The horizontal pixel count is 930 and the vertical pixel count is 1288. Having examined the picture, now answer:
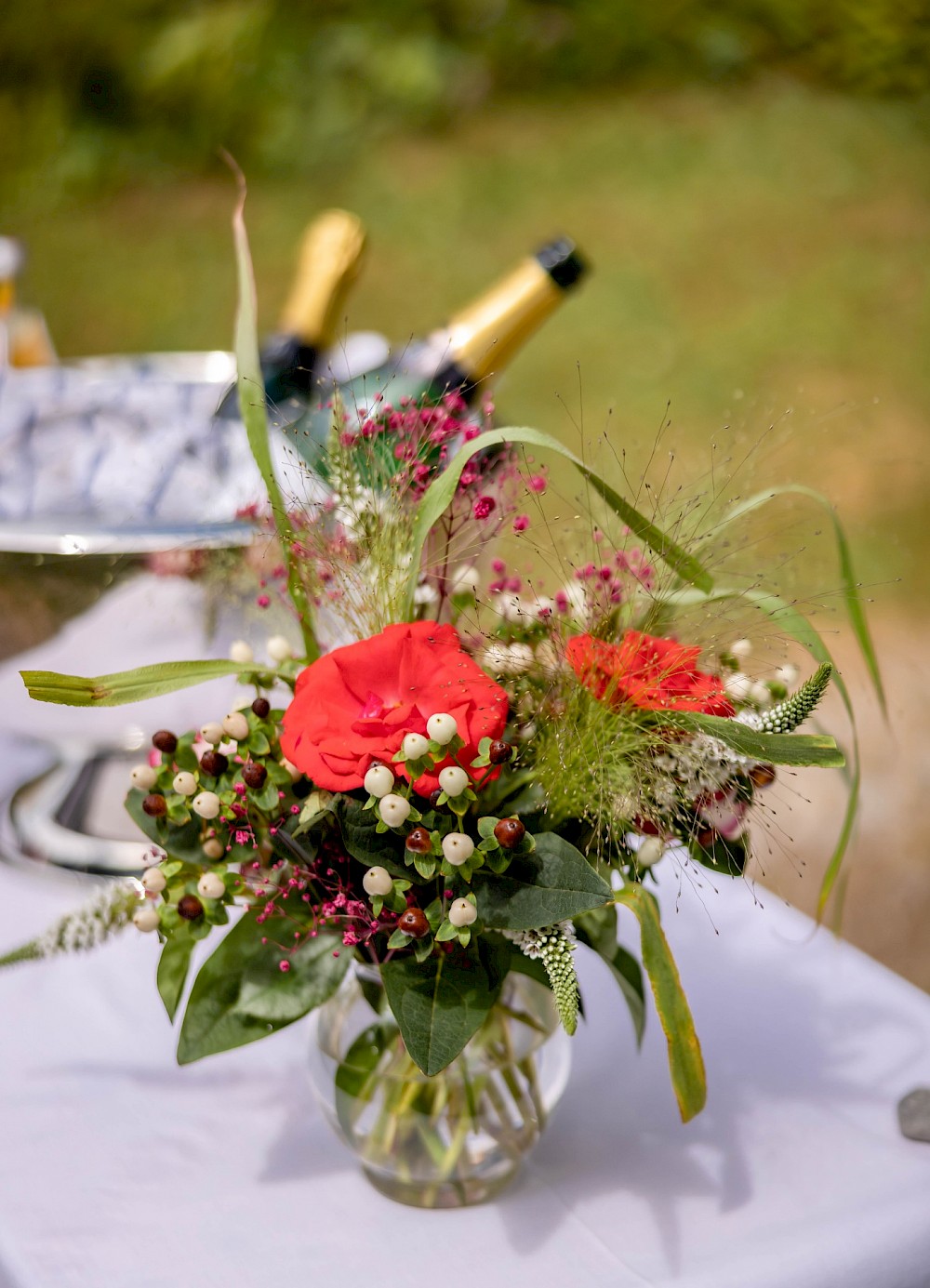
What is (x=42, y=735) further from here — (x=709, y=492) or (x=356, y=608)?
(x=709, y=492)

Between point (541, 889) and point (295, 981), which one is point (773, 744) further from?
point (295, 981)

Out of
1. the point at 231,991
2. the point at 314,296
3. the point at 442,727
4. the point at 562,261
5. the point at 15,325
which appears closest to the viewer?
the point at 442,727

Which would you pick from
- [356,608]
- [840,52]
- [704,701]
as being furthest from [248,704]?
[840,52]

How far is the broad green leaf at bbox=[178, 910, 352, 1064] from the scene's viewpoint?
500 millimetres

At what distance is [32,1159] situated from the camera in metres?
0.55

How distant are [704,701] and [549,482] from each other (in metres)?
0.10

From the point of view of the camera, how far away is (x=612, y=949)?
1.65 ft

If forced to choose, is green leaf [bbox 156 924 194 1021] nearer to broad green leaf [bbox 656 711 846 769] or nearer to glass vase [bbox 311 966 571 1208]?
glass vase [bbox 311 966 571 1208]

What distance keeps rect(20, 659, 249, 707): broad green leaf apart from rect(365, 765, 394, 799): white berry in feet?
0.31

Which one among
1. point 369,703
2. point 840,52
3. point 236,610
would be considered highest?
point 840,52

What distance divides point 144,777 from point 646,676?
20cm

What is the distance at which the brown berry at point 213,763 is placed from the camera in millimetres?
465

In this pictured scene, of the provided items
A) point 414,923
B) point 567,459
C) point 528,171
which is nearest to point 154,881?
point 414,923

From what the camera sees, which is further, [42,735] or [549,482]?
[42,735]
